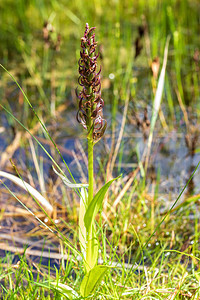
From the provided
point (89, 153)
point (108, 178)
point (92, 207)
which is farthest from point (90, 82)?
point (108, 178)

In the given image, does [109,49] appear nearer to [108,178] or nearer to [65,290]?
[108,178]

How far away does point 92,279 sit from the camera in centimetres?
111

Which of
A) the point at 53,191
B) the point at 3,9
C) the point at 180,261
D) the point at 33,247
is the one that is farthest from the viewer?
the point at 3,9

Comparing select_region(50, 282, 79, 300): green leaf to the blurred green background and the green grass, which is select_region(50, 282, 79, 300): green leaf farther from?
the blurred green background

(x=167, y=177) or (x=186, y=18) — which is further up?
(x=186, y=18)

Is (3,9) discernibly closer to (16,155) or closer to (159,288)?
(16,155)

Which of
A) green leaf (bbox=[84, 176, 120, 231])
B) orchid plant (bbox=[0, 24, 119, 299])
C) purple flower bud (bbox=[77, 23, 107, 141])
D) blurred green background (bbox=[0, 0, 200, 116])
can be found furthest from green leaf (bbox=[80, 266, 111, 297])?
blurred green background (bbox=[0, 0, 200, 116])

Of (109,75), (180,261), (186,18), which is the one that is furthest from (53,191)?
(186,18)

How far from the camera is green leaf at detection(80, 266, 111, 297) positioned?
1074 mm

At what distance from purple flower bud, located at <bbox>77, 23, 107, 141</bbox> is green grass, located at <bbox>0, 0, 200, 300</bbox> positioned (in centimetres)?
30

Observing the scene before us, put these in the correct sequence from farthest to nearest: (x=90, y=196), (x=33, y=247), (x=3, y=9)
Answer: (x=3, y=9), (x=33, y=247), (x=90, y=196)

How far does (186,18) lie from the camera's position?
12.3 ft

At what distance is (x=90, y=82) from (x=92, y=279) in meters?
0.61

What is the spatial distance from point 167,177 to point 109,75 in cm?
137
